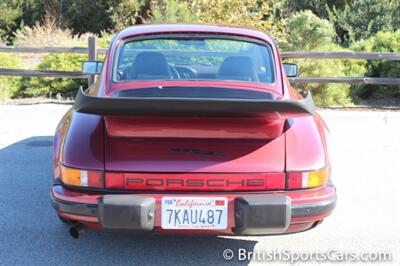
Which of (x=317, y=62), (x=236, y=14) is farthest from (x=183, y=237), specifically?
(x=236, y=14)

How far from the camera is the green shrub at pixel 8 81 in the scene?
11.6 meters

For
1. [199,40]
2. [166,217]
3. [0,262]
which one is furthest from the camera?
[199,40]

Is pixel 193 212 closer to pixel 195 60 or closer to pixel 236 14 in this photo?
pixel 195 60

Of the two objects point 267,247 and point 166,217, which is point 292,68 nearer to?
point 267,247

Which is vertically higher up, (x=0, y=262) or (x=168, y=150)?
(x=168, y=150)

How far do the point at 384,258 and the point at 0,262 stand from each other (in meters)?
2.76

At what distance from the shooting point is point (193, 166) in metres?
3.50

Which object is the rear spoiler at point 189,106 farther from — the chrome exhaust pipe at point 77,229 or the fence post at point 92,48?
the fence post at point 92,48

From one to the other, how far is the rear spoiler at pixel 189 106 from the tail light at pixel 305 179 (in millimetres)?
487

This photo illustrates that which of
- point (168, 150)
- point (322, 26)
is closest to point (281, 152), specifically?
point (168, 150)

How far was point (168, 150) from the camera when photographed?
3.54 meters

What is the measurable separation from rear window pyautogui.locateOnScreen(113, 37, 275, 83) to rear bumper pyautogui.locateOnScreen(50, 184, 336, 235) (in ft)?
3.54

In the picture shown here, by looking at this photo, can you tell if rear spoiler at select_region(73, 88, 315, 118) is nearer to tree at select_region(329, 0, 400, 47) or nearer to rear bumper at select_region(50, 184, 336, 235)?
rear bumper at select_region(50, 184, 336, 235)

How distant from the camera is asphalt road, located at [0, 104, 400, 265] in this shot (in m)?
4.05
